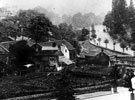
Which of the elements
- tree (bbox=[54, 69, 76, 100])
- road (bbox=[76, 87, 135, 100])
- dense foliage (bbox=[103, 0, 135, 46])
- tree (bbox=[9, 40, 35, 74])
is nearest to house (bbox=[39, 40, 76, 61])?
tree (bbox=[9, 40, 35, 74])

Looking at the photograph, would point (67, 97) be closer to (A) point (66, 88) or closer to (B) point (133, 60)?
(A) point (66, 88)

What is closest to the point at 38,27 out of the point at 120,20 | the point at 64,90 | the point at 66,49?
the point at 66,49

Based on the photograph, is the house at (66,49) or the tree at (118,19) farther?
the tree at (118,19)

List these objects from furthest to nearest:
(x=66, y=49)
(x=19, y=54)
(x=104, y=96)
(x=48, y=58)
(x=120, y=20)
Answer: (x=120, y=20) → (x=66, y=49) → (x=48, y=58) → (x=19, y=54) → (x=104, y=96)

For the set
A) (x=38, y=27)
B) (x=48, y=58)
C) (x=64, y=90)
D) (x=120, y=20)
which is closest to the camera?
(x=64, y=90)

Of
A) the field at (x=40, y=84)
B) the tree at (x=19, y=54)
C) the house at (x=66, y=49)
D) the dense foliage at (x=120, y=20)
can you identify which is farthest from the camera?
the dense foliage at (x=120, y=20)

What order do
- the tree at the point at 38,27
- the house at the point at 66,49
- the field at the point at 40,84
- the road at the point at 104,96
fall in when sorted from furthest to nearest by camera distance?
the house at the point at 66,49, the tree at the point at 38,27, the road at the point at 104,96, the field at the point at 40,84

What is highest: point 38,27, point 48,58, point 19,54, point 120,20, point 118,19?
point 118,19

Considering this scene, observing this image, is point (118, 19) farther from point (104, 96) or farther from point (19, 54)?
point (104, 96)

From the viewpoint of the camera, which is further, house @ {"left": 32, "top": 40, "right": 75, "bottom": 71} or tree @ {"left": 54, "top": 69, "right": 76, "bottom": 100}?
house @ {"left": 32, "top": 40, "right": 75, "bottom": 71}

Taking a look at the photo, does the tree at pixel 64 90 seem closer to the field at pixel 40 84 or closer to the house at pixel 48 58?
the field at pixel 40 84

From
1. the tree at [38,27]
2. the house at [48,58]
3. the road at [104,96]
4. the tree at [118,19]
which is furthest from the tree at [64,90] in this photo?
the tree at [118,19]

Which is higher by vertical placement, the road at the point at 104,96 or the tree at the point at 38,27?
the tree at the point at 38,27

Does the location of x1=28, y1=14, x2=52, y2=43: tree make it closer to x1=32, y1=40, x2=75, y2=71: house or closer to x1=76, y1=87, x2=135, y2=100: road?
x1=32, y1=40, x2=75, y2=71: house
